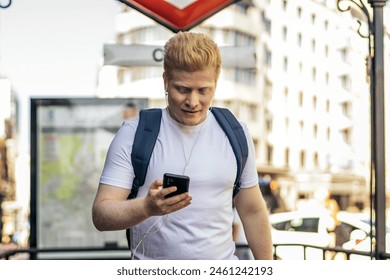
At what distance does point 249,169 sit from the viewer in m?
2.35

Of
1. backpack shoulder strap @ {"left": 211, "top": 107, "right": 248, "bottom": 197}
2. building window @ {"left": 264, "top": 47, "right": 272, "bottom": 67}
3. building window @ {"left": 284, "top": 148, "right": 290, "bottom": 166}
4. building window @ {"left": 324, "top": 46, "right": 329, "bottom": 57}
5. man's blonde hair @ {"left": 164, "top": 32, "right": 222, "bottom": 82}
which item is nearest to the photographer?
man's blonde hair @ {"left": 164, "top": 32, "right": 222, "bottom": 82}

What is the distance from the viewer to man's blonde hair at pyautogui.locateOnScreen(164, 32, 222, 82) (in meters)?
2.15

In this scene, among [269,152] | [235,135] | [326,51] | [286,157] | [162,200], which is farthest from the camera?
[326,51]

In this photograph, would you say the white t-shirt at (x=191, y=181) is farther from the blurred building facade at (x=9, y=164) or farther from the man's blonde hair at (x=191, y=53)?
the blurred building facade at (x=9, y=164)

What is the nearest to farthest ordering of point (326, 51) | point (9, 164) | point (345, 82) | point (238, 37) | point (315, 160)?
point (238, 37) → point (9, 164) → point (315, 160) → point (326, 51) → point (345, 82)

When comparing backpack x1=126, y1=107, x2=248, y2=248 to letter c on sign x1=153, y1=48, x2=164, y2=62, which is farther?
letter c on sign x1=153, y1=48, x2=164, y2=62

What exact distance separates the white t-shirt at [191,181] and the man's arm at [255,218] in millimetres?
133

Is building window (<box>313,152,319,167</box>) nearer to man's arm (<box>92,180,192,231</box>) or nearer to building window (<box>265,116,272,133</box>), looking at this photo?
building window (<box>265,116,272,133</box>)

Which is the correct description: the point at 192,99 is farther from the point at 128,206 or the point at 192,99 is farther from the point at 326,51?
the point at 326,51

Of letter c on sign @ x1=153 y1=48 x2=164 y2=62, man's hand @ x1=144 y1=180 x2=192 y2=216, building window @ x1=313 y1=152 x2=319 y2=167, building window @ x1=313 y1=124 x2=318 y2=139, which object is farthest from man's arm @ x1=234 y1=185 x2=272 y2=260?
building window @ x1=313 y1=124 x2=318 y2=139

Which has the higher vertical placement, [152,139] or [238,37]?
[238,37]

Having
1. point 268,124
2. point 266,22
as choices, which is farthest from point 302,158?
point 266,22

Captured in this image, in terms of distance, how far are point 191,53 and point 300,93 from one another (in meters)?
50.8

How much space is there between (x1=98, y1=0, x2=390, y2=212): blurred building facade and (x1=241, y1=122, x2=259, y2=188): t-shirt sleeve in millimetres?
43486
